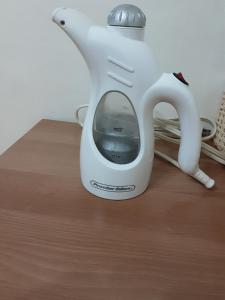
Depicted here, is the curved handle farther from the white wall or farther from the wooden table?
the white wall

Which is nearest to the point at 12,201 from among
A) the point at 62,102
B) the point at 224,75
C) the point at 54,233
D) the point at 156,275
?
the point at 54,233

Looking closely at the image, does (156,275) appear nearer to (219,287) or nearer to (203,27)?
(219,287)

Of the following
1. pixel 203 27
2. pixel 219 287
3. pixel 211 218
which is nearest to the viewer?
pixel 219 287

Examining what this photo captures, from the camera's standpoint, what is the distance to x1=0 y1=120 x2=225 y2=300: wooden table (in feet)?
0.90

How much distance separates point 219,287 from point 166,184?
0.19 m

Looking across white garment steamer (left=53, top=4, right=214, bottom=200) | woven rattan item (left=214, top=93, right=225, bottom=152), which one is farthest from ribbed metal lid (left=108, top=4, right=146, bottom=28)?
woven rattan item (left=214, top=93, right=225, bottom=152)

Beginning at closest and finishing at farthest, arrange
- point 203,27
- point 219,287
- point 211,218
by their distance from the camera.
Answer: point 219,287 < point 211,218 < point 203,27

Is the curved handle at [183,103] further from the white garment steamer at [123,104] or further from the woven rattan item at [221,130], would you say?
the woven rattan item at [221,130]

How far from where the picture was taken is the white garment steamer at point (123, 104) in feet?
1.18

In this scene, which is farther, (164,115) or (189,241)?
(164,115)

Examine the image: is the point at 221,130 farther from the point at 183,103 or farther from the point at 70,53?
the point at 70,53

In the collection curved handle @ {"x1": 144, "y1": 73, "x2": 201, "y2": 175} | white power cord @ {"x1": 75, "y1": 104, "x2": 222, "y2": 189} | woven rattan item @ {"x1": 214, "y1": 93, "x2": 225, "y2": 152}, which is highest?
curved handle @ {"x1": 144, "y1": 73, "x2": 201, "y2": 175}

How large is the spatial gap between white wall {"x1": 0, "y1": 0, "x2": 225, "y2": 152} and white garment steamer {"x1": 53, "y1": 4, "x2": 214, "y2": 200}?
25 cm

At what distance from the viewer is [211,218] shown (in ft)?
1.26
